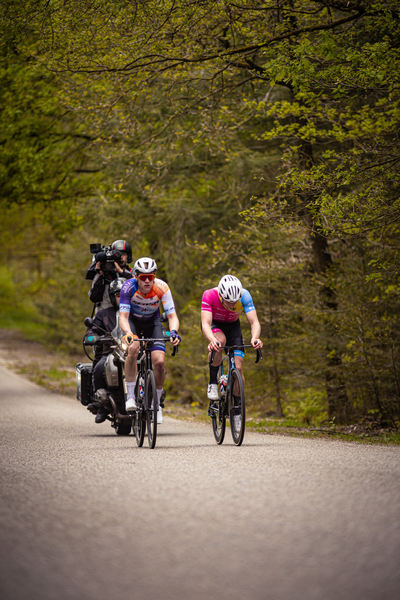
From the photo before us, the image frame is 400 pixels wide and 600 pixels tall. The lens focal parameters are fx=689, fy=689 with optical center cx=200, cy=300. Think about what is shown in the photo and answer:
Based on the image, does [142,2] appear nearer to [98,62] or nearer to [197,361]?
[98,62]

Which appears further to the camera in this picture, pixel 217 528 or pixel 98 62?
pixel 98 62

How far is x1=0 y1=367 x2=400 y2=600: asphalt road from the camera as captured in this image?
344 cm

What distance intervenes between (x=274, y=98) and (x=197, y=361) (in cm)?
602

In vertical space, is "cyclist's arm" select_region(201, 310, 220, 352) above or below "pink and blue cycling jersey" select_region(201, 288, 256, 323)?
below

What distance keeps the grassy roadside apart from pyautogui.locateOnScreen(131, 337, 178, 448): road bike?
8.90ft

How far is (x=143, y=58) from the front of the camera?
37.2 ft

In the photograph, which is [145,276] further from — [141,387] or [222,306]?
[141,387]

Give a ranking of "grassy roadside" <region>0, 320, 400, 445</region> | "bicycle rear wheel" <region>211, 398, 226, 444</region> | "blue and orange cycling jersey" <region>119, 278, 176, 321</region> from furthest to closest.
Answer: "grassy roadside" <region>0, 320, 400, 445</region> → "blue and orange cycling jersey" <region>119, 278, 176, 321</region> → "bicycle rear wheel" <region>211, 398, 226, 444</region>

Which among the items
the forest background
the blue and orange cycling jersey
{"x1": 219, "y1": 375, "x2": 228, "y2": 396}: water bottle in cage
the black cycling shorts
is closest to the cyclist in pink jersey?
{"x1": 219, "y1": 375, "x2": 228, "y2": 396}: water bottle in cage

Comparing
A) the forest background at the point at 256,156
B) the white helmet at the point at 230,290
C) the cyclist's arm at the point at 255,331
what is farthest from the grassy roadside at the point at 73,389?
the white helmet at the point at 230,290

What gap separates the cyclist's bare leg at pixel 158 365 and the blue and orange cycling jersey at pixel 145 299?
62 cm

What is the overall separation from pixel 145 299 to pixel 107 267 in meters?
1.82

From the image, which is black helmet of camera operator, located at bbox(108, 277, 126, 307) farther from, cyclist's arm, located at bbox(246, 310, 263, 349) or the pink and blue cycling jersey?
cyclist's arm, located at bbox(246, 310, 263, 349)

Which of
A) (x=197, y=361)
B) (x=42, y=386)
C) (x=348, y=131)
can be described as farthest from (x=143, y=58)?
(x=42, y=386)
